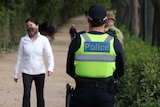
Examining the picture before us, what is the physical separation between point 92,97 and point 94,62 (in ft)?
1.20

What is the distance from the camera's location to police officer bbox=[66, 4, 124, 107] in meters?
5.53

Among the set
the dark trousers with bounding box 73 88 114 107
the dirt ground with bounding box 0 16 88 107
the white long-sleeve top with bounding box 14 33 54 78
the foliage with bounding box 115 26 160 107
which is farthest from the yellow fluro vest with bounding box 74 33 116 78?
the dirt ground with bounding box 0 16 88 107

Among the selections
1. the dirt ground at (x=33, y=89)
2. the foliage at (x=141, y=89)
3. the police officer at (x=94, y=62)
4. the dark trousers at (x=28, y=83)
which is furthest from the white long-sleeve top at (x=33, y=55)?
the police officer at (x=94, y=62)

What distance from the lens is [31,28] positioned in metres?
8.95

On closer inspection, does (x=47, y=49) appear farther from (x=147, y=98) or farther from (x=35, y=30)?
(x=147, y=98)

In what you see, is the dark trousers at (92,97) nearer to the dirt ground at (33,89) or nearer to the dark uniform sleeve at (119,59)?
the dark uniform sleeve at (119,59)

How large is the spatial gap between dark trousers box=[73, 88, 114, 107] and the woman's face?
3552mm

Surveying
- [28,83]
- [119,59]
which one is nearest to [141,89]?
[119,59]

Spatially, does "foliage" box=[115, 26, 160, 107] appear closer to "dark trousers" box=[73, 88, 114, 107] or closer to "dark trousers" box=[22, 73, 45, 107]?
"dark trousers" box=[73, 88, 114, 107]

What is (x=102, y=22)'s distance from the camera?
5609 millimetres

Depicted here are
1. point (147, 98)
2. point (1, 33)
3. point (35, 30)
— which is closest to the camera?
point (147, 98)

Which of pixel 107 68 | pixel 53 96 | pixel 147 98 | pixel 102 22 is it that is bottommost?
pixel 53 96

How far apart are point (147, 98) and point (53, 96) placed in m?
6.65

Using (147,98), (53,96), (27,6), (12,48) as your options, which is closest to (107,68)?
(147,98)
